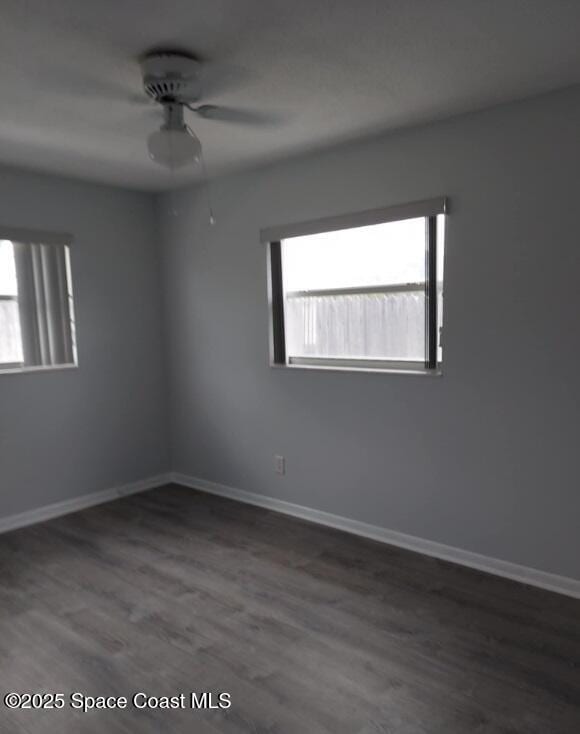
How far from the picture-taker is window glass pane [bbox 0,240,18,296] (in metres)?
3.43

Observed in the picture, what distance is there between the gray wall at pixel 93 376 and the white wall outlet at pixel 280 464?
120 centimetres

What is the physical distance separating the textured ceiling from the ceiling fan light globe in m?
0.21

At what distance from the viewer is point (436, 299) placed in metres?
2.90

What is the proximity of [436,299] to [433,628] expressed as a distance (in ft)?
5.31

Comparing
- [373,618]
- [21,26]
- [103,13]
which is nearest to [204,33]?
[103,13]

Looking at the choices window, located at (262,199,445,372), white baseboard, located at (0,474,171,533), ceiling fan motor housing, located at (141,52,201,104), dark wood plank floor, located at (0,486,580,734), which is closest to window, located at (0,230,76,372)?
white baseboard, located at (0,474,171,533)

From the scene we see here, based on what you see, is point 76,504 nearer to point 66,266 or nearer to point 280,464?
point 280,464

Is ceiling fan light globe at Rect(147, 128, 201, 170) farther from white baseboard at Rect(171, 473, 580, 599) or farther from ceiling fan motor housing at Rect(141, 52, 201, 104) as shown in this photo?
white baseboard at Rect(171, 473, 580, 599)

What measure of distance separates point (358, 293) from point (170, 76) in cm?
160

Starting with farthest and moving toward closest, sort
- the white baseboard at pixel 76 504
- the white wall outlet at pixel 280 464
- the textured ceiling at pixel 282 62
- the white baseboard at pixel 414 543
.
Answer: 1. the white wall outlet at pixel 280 464
2. the white baseboard at pixel 76 504
3. the white baseboard at pixel 414 543
4. the textured ceiling at pixel 282 62

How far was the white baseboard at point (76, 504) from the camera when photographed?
3.53 metres

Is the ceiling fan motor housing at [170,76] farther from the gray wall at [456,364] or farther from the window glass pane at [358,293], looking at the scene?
the window glass pane at [358,293]

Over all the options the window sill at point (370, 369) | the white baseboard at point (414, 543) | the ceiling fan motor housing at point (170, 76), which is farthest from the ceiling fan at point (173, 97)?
the white baseboard at point (414, 543)

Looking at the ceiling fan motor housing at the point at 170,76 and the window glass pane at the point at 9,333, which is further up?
the ceiling fan motor housing at the point at 170,76
